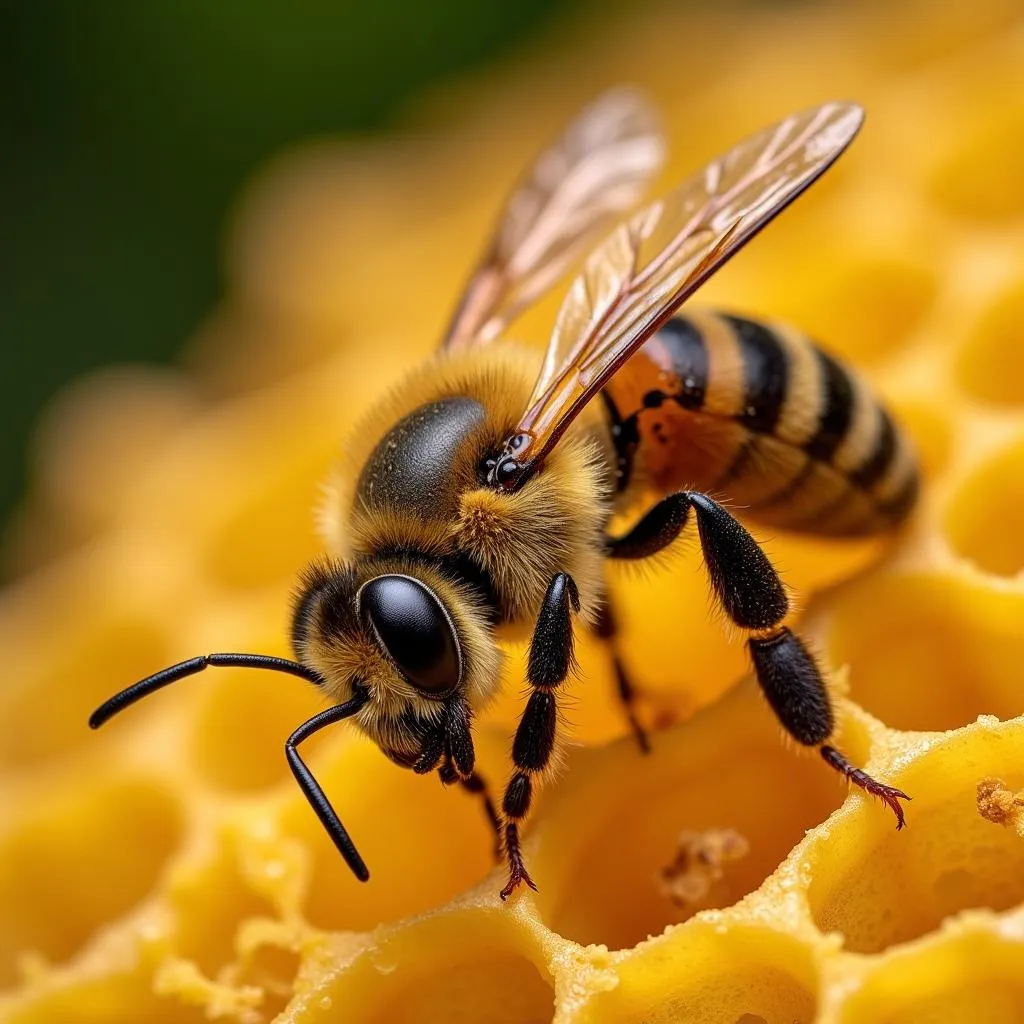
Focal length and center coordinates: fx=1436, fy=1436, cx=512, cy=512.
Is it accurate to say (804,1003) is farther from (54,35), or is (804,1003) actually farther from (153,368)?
(54,35)

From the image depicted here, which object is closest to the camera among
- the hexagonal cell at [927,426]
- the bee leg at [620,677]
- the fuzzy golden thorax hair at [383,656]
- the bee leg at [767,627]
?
the fuzzy golden thorax hair at [383,656]

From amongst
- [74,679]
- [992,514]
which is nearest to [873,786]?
[992,514]

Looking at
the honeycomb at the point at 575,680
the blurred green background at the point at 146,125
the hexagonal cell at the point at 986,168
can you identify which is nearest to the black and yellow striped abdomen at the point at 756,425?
the honeycomb at the point at 575,680

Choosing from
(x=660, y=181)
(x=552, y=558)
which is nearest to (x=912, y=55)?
(x=660, y=181)

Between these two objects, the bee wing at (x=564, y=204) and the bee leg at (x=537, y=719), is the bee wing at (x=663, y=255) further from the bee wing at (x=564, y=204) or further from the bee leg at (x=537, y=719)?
the bee wing at (x=564, y=204)

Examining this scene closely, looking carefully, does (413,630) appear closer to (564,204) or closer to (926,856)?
(926,856)

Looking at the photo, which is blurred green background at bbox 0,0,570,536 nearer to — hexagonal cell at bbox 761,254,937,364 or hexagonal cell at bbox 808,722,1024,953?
hexagonal cell at bbox 761,254,937,364
